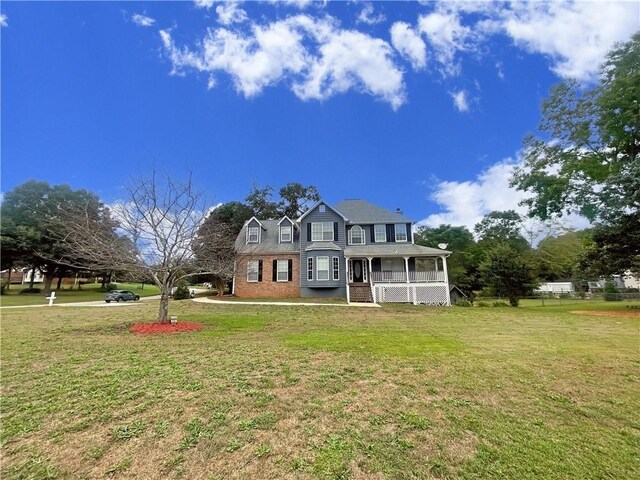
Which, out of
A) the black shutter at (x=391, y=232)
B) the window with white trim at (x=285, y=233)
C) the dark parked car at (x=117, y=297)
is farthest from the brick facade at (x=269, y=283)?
the dark parked car at (x=117, y=297)

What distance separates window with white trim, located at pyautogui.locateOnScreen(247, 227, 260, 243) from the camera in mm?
26141

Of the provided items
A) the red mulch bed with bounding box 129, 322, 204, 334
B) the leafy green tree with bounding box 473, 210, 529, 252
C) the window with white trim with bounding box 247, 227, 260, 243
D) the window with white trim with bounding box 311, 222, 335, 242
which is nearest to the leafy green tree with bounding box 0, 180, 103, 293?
the window with white trim with bounding box 247, 227, 260, 243

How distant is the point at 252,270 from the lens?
24.9 metres

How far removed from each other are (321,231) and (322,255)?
200 centimetres

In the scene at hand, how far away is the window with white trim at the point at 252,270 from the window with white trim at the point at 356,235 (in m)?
7.87

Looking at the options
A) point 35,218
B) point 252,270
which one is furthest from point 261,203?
point 35,218

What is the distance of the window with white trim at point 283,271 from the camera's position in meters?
24.3

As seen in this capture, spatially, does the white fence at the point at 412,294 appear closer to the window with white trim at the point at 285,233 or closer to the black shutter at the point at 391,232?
the black shutter at the point at 391,232

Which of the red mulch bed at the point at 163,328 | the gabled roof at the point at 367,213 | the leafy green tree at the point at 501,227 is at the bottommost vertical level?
the red mulch bed at the point at 163,328

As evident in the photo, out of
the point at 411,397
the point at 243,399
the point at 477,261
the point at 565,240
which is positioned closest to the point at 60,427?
the point at 243,399

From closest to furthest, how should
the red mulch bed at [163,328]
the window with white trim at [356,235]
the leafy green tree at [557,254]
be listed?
the red mulch bed at [163,328] < the window with white trim at [356,235] < the leafy green tree at [557,254]

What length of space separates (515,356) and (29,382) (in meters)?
9.22

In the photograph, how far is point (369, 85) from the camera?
1891 cm

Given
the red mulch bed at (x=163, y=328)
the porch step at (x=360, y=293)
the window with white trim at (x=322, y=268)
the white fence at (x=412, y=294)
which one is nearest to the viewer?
the red mulch bed at (x=163, y=328)
